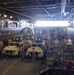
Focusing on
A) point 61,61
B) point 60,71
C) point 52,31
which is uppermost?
point 52,31

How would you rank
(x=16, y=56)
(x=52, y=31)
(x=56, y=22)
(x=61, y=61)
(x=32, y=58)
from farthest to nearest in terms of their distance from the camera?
(x=56, y=22) → (x=52, y=31) → (x=16, y=56) → (x=32, y=58) → (x=61, y=61)

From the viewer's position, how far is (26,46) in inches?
614

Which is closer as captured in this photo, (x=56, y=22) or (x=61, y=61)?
(x=61, y=61)

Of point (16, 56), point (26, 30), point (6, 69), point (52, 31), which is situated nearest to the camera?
point (6, 69)

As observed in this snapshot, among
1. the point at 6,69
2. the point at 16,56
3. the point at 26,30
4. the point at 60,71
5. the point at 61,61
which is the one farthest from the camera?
the point at 26,30

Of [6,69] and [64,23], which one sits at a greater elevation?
[64,23]

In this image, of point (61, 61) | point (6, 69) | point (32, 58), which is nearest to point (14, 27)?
point (32, 58)

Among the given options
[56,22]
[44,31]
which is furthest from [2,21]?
[56,22]

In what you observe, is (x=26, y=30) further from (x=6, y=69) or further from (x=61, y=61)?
(x=61, y=61)

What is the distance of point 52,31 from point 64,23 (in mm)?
11424

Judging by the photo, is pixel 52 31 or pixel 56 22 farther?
pixel 56 22

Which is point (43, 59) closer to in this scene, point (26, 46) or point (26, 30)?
point (26, 46)

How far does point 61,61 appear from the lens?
9.02 m

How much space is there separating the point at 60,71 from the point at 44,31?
17.0m
